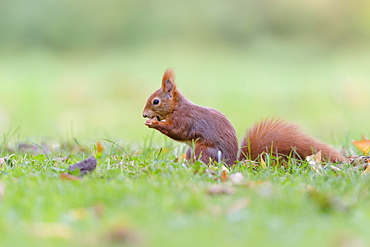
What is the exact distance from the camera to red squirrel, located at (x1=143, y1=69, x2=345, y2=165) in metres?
3.84

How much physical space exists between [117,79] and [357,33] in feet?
19.8

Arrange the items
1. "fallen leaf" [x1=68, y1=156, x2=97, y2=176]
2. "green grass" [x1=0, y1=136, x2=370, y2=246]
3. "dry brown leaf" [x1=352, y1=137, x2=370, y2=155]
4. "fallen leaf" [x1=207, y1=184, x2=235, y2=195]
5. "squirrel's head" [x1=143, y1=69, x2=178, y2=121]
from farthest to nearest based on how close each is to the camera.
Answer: "dry brown leaf" [x1=352, y1=137, x2=370, y2=155] → "squirrel's head" [x1=143, y1=69, x2=178, y2=121] → "fallen leaf" [x1=68, y1=156, x2=97, y2=176] → "fallen leaf" [x1=207, y1=184, x2=235, y2=195] → "green grass" [x1=0, y1=136, x2=370, y2=246]

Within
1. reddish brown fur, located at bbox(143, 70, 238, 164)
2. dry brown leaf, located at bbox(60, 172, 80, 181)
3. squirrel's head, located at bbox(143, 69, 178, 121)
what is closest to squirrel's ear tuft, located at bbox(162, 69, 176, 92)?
squirrel's head, located at bbox(143, 69, 178, 121)

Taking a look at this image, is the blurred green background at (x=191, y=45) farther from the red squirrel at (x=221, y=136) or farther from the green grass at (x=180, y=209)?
the green grass at (x=180, y=209)

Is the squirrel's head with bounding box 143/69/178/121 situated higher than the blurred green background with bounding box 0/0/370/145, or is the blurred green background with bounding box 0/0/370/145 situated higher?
the squirrel's head with bounding box 143/69/178/121

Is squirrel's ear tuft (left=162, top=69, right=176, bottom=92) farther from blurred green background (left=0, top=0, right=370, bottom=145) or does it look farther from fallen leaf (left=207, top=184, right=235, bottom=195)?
blurred green background (left=0, top=0, right=370, bottom=145)

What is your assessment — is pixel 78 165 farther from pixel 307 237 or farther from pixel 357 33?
pixel 357 33

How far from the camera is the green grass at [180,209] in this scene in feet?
7.07

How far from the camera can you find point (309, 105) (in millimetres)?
10516

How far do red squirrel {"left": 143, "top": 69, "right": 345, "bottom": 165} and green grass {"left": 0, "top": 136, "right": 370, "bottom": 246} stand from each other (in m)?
0.56

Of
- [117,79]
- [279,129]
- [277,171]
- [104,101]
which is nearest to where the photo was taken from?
[277,171]

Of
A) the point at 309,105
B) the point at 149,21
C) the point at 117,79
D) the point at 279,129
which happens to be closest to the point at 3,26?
the point at 149,21

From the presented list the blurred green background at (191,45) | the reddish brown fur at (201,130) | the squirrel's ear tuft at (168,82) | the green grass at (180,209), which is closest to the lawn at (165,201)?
the green grass at (180,209)

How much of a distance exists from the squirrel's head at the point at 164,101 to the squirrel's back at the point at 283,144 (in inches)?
19.3
